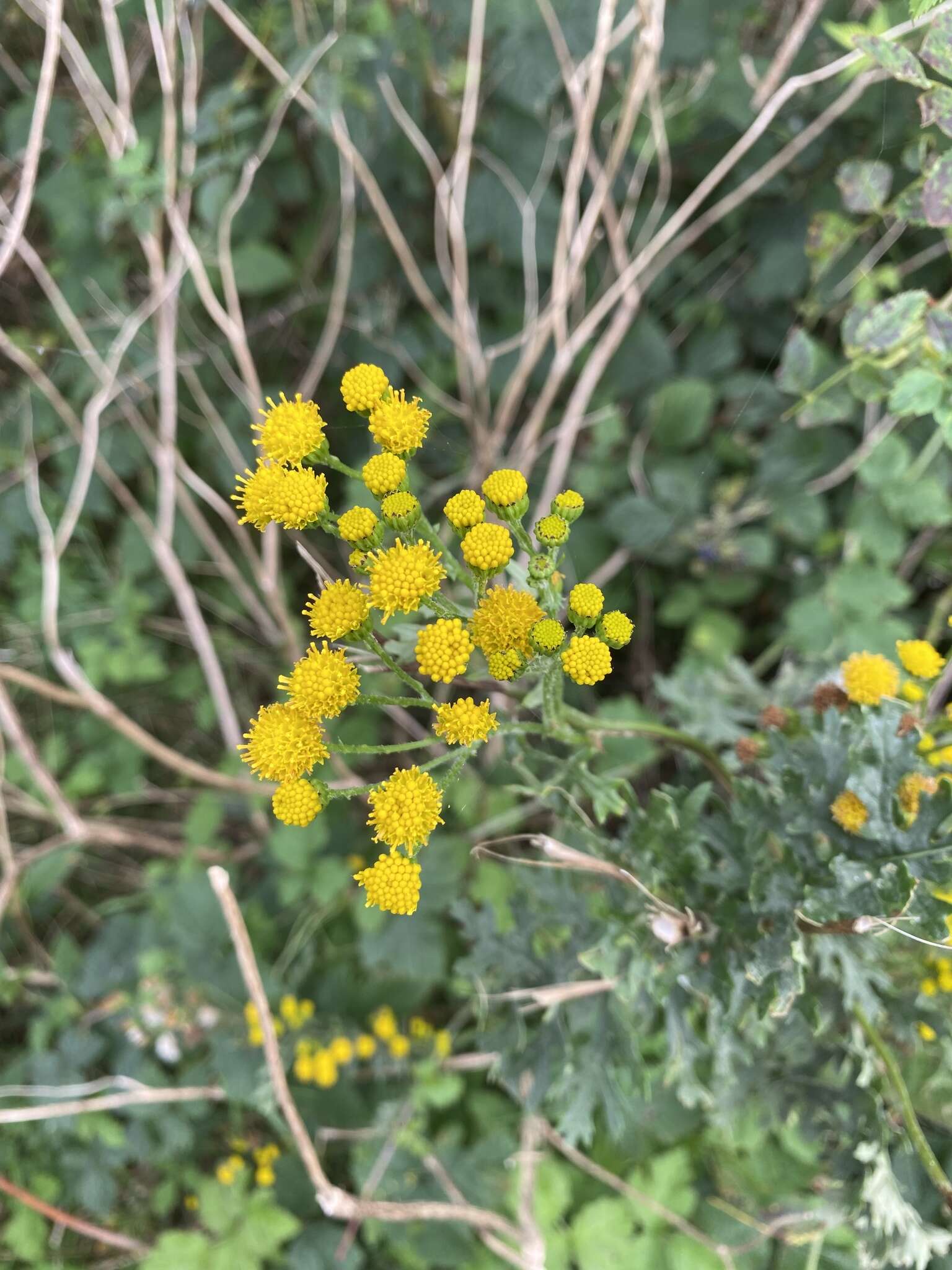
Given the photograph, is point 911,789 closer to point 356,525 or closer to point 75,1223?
point 356,525

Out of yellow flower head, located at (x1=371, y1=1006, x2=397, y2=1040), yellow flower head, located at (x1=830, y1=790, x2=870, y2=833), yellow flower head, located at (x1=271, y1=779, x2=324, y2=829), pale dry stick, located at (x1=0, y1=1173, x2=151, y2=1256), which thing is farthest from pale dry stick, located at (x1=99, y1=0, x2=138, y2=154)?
pale dry stick, located at (x1=0, y1=1173, x2=151, y2=1256)

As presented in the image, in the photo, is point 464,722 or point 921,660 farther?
point 921,660

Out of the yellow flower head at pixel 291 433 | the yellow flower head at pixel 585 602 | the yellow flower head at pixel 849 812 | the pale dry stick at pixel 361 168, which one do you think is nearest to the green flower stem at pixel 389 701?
the yellow flower head at pixel 585 602

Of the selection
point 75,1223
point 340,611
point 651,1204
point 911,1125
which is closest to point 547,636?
point 340,611

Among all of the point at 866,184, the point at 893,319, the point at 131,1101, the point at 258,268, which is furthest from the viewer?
the point at 258,268

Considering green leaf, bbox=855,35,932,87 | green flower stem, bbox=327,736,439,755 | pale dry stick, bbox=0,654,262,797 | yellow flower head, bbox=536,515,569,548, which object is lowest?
pale dry stick, bbox=0,654,262,797

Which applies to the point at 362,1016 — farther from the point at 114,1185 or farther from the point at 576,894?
the point at 576,894

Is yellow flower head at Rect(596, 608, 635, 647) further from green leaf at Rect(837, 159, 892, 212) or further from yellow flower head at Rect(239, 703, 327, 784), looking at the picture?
green leaf at Rect(837, 159, 892, 212)
